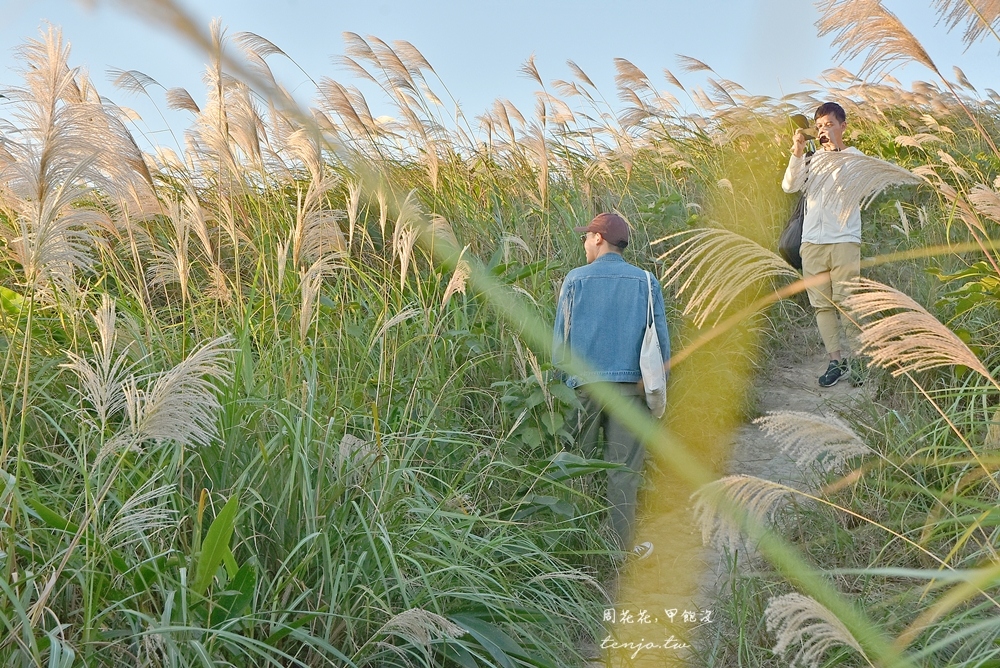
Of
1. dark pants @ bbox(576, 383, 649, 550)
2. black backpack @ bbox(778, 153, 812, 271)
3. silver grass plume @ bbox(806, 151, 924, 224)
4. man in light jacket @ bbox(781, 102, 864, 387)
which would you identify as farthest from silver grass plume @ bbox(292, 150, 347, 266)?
black backpack @ bbox(778, 153, 812, 271)

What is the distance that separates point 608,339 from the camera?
15.6ft

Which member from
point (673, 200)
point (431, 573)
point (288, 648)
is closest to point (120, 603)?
point (288, 648)

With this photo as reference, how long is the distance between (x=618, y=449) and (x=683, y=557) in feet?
2.17

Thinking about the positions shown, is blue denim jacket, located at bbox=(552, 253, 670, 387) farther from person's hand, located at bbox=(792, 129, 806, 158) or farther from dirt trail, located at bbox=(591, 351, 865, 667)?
person's hand, located at bbox=(792, 129, 806, 158)

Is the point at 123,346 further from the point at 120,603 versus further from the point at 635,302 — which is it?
the point at 635,302

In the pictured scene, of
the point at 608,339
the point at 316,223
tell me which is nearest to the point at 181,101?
the point at 316,223

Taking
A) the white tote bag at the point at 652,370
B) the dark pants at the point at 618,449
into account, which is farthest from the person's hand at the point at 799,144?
the dark pants at the point at 618,449

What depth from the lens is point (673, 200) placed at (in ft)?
24.9

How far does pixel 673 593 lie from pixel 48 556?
8.78ft

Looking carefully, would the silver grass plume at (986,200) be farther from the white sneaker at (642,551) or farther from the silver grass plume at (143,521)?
the silver grass plume at (143,521)

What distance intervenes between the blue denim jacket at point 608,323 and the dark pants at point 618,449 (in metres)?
0.10

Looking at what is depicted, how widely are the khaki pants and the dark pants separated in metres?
2.27

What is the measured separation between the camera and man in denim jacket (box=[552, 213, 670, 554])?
15.5 ft

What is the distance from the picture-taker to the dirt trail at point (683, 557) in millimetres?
3504
